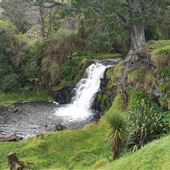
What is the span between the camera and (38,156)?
98.8 feet

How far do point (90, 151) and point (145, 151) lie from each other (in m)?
10.2

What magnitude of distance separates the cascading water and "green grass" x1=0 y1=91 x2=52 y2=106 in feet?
18.5

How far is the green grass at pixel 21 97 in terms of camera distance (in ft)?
180

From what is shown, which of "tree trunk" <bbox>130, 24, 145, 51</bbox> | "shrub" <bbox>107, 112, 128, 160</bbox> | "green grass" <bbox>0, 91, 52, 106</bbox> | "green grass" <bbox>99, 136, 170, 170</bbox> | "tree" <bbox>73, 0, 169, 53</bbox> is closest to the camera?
"green grass" <bbox>99, 136, 170, 170</bbox>

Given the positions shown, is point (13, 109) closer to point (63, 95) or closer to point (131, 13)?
point (63, 95)

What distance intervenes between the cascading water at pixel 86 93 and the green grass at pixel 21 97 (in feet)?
18.5

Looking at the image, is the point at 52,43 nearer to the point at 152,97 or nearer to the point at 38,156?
the point at 152,97

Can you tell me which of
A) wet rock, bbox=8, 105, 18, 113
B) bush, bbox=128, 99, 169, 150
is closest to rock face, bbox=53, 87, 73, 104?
wet rock, bbox=8, 105, 18, 113

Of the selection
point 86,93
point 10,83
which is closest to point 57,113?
point 86,93

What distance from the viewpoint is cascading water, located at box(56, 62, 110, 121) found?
153ft

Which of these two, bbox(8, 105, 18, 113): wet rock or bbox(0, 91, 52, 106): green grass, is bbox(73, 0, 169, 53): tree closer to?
bbox(8, 105, 18, 113): wet rock

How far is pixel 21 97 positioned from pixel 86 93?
11.0 m

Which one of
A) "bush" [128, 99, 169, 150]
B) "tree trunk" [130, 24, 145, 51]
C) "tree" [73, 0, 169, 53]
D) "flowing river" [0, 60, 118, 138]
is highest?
"tree" [73, 0, 169, 53]

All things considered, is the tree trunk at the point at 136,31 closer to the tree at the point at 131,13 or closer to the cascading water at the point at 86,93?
the tree at the point at 131,13
